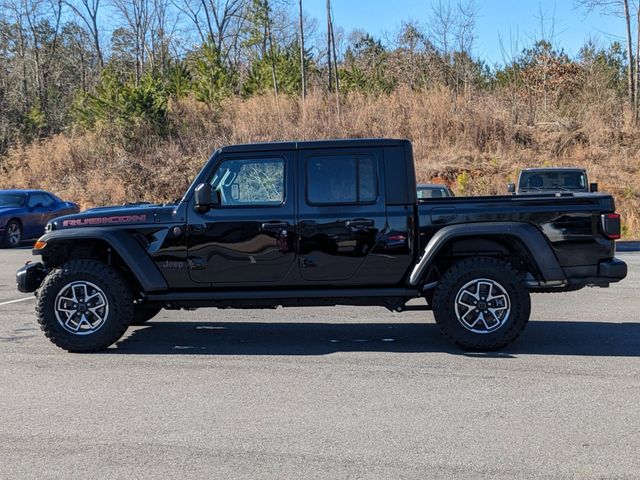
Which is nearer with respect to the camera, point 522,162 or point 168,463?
point 168,463

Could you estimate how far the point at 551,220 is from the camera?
268 inches

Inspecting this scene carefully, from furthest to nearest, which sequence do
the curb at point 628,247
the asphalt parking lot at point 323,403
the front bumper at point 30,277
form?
the curb at point 628,247 < the front bumper at point 30,277 < the asphalt parking lot at point 323,403

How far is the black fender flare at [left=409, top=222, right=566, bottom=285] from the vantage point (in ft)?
22.0

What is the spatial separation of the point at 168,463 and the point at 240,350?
292 cm

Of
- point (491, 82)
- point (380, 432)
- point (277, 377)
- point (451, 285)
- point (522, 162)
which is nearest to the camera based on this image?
point (380, 432)

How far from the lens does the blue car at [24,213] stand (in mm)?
18877

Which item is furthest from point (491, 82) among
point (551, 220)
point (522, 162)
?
point (551, 220)

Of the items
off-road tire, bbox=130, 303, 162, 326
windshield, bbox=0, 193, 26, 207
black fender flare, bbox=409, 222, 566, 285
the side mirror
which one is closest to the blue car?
windshield, bbox=0, 193, 26, 207

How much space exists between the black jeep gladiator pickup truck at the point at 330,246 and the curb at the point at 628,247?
1020 centimetres

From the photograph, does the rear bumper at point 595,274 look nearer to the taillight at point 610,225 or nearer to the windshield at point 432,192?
the taillight at point 610,225

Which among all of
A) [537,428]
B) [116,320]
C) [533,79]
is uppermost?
[533,79]

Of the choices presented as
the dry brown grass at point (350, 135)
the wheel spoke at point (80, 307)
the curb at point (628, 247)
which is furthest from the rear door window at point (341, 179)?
the dry brown grass at point (350, 135)

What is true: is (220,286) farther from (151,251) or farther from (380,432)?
(380,432)

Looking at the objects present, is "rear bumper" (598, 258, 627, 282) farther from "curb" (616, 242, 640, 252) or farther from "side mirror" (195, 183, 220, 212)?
"curb" (616, 242, 640, 252)
